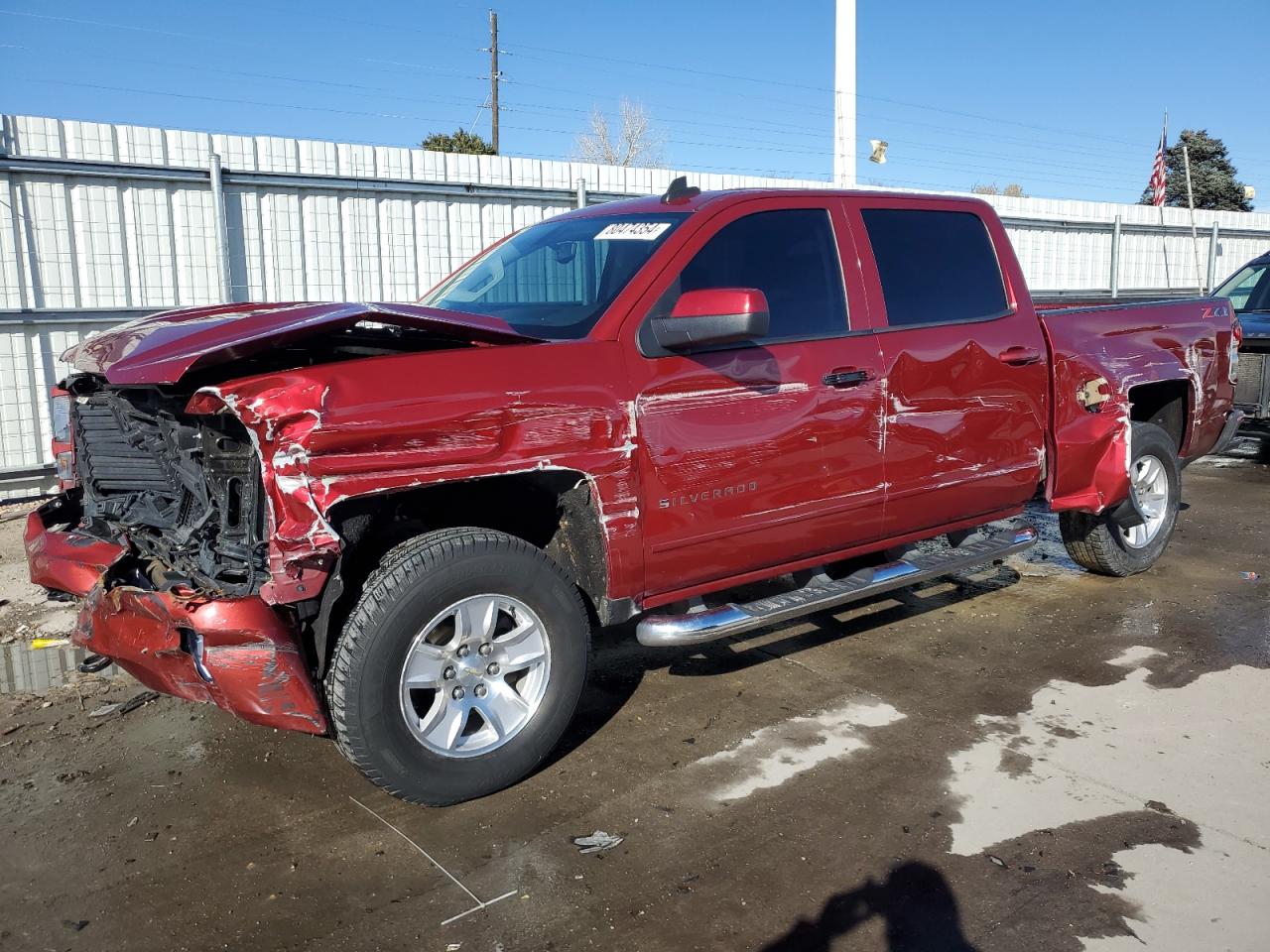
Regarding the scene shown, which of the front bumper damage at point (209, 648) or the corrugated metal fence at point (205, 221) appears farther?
the corrugated metal fence at point (205, 221)

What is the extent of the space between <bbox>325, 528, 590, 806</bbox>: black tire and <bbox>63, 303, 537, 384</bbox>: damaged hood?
27.2 inches

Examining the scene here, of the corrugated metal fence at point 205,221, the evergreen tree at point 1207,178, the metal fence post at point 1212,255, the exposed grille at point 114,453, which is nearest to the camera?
the exposed grille at point 114,453

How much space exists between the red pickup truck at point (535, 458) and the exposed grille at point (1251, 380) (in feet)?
16.6

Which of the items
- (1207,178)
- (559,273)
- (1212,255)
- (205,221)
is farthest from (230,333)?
(1207,178)

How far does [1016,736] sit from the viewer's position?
394cm

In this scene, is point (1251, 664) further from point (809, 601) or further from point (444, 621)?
point (444, 621)

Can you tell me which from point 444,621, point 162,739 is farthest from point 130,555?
point 444,621

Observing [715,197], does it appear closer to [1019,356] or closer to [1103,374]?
[1019,356]

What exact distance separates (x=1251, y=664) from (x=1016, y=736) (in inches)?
61.2

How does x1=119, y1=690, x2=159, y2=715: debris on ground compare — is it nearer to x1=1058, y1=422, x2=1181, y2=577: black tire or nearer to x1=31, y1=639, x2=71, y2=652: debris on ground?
x1=31, y1=639, x2=71, y2=652: debris on ground

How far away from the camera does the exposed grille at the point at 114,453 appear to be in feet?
11.6

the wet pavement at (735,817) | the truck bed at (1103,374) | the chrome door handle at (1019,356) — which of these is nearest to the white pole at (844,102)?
the truck bed at (1103,374)

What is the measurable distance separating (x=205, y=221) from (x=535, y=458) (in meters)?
6.75

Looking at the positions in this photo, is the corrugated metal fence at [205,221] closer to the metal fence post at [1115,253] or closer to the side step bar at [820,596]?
the side step bar at [820,596]
